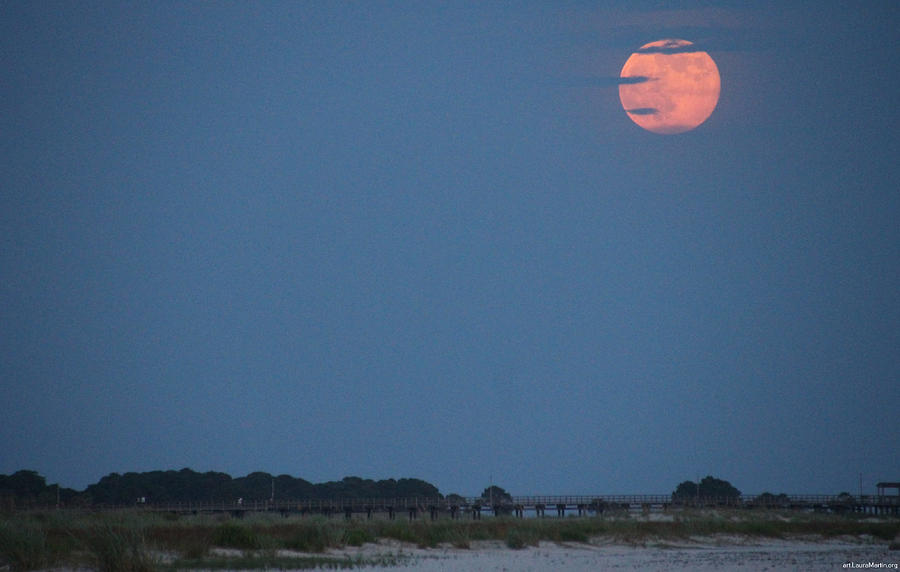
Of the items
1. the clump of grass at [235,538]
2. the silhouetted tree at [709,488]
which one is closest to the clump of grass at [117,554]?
the clump of grass at [235,538]

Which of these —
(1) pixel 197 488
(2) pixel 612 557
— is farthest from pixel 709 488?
(2) pixel 612 557

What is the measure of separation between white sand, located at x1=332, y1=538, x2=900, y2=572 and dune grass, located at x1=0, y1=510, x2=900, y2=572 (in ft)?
4.14

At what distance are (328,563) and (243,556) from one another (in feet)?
10.7

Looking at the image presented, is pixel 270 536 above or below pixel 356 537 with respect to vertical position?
above

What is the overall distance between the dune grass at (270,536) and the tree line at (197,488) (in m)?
57.6

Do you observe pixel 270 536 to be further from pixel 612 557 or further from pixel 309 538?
pixel 612 557

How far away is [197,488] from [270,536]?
80.9 meters

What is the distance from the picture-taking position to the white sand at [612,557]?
105 feet

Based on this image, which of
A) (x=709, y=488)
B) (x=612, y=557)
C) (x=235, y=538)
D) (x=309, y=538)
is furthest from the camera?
(x=709, y=488)

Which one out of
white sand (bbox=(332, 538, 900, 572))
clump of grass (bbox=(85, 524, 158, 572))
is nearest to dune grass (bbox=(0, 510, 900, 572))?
clump of grass (bbox=(85, 524, 158, 572))

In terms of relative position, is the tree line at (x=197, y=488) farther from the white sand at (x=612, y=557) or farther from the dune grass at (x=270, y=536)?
the white sand at (x=612, y=557)

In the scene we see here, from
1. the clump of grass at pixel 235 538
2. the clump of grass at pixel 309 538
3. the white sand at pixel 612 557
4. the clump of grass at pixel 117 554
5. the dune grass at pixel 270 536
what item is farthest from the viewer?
the clump of grass at pixel 309 538

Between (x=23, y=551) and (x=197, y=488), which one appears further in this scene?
(x=197, y=488)

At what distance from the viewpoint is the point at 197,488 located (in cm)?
11169
